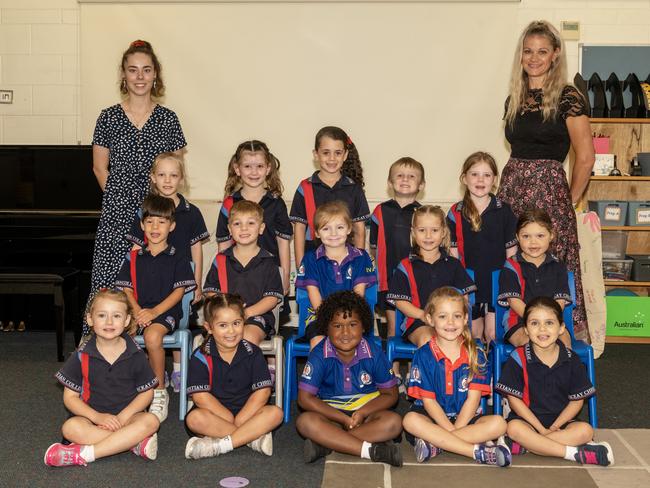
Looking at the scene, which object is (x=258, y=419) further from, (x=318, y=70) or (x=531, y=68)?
(x=318, y=70)

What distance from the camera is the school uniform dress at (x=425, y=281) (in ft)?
11.8

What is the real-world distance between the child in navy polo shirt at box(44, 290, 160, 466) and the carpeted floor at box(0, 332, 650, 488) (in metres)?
0.09

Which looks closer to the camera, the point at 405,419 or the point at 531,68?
the point at 405,419

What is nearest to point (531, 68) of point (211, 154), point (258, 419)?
point (258, 419)

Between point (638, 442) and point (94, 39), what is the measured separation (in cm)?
412

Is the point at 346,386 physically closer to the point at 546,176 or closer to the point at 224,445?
the point at 224,445

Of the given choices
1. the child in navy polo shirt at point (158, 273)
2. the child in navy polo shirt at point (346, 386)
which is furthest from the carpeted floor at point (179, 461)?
the child in navy polo shirt at point (158, 273)

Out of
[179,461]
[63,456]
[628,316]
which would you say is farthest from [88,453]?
[628,316]

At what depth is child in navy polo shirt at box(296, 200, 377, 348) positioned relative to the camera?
3.62 meters

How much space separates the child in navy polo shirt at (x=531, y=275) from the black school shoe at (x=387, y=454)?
85 centimetres

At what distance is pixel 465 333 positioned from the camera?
3191mm

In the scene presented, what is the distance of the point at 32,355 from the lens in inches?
183

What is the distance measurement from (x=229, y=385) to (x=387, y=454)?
0.69 meters

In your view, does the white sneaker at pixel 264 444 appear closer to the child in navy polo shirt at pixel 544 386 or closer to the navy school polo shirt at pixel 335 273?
the navy school polo shirt at pixel 335 273
